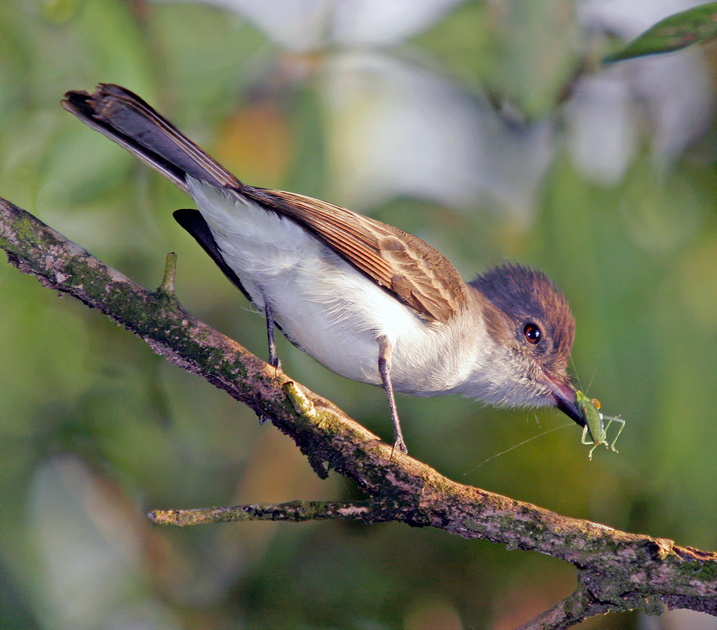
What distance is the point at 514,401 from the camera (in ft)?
10.1

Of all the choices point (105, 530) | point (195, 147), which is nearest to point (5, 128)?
point (195, 147)

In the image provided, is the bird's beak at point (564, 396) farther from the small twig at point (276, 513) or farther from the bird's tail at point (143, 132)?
the bird's tail at point (143, 132)

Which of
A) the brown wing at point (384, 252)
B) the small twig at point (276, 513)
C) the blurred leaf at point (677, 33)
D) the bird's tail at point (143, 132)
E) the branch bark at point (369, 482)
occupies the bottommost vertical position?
the small twig at point (276, 513)

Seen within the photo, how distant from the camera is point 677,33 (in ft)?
5.78

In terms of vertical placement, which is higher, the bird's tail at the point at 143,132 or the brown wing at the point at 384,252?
the brown wing at the point at 384,252

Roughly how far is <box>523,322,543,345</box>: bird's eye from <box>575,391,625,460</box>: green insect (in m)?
0.36

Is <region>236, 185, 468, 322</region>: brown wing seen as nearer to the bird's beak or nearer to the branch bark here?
the branch bark

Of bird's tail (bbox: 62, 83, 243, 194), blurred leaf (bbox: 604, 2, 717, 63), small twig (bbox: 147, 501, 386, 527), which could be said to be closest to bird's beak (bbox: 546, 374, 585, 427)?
small twig (bbox: 147, 501, 386, 527)

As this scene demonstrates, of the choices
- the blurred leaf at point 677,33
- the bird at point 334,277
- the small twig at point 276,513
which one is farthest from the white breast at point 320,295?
the blurred leaf at point 677,33

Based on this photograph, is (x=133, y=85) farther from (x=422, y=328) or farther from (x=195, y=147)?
(x=422, y=328)

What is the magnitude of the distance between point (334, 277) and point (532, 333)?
120 centimetres

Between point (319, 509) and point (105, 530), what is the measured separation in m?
1.61

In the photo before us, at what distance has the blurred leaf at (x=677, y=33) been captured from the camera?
1735mm

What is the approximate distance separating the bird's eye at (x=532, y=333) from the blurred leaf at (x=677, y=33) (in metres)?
1.53
